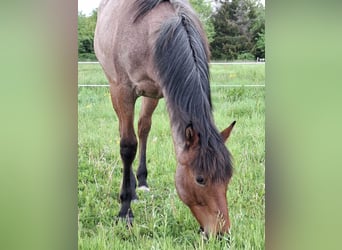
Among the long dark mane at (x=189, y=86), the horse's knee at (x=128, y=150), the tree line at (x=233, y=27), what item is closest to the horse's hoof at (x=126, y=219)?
the horse's knee at (x=128, y=150)

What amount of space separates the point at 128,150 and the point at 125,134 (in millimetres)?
61

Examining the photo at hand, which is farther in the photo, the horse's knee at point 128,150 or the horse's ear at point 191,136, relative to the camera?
the horse's knee at point 128,150

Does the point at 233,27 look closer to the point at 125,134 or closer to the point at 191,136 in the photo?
the point at 191,136

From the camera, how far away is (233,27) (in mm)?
1663

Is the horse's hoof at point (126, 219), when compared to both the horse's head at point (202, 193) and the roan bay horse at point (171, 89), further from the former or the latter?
the horse's head at point (202, 193)

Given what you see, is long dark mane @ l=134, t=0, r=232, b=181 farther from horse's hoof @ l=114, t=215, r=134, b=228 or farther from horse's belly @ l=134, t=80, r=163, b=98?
horse's hoof @ l=114, t=215, r=134, b=228

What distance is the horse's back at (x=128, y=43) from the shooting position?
1.62m

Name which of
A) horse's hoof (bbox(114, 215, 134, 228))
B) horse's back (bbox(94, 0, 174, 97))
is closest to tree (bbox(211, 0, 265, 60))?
horse's back (bbox(94, 0, 174, 97))

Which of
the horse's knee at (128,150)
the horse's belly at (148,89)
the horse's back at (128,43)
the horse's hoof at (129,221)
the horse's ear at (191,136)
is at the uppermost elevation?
the horse's back at (128,43)

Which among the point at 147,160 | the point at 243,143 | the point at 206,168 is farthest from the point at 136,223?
the point at 243,143
